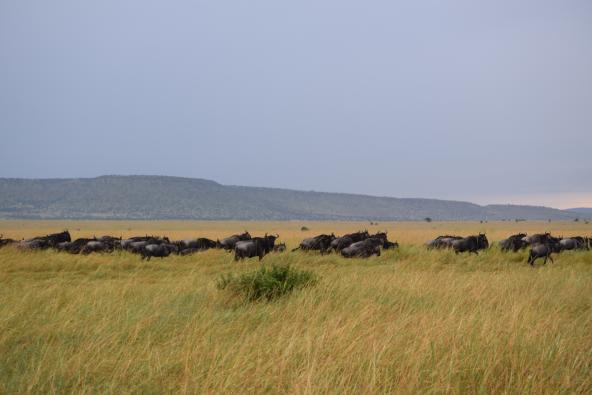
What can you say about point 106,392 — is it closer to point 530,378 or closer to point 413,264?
point 530,378

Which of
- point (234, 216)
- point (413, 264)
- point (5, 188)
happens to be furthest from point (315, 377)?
point (5, 188)

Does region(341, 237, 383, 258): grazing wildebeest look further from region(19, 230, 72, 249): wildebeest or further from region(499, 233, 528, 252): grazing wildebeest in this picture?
region(19, 230, 72, 249): wildebeest

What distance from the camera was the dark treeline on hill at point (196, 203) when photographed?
115m

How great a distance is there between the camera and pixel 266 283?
27.1ft

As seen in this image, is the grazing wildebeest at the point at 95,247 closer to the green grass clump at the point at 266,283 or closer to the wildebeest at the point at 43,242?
the wildebeest at the point at 43,242

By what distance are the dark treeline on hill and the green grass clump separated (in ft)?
356

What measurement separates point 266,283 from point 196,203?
124 m

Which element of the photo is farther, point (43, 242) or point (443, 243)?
point (443, 243)

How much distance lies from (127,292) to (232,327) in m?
3.54

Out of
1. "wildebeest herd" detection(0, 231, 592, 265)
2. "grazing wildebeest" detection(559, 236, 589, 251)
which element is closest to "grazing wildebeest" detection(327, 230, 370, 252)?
"wildebeest herd" detection(0, 231, 592, 265)

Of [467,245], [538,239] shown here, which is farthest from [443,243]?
[538,239]

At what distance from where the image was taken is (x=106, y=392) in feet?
12.7

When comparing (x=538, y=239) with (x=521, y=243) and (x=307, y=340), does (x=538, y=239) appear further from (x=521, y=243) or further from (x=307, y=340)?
(x=307, y=340)

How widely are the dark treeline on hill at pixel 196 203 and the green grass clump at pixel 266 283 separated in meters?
109
